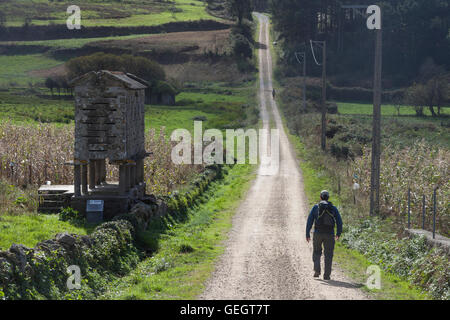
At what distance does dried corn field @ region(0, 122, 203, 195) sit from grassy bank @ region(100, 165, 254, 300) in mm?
2366

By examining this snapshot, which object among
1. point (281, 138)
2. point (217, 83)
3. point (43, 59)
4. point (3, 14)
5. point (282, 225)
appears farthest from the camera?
point (3, 14)

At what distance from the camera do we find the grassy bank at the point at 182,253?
501 inches

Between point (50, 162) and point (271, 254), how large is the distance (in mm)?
11821

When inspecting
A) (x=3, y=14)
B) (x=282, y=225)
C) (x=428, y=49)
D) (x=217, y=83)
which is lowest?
(x=282, y=225)

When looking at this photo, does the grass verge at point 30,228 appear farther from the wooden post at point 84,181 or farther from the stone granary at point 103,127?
the stone granary at point 103,127

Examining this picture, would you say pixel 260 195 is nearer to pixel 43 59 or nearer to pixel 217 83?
pixel 217 83

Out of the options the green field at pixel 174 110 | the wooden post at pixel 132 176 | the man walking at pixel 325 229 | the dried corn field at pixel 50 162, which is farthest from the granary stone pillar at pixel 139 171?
the green field at pixel 174 110

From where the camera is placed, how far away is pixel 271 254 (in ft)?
54.9

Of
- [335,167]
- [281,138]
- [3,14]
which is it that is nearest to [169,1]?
[3,14]

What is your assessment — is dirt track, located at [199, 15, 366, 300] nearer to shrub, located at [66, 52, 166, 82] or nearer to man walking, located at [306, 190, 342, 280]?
man walking, located at [306, 190, 342, 280]

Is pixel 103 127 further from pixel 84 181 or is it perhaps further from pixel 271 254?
pixel 271 254

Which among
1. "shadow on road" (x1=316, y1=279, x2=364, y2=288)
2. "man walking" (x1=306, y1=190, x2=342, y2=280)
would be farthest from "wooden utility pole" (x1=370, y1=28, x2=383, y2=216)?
"shadow on road" (x1=316, y1=279, x2=364, y2=288)
